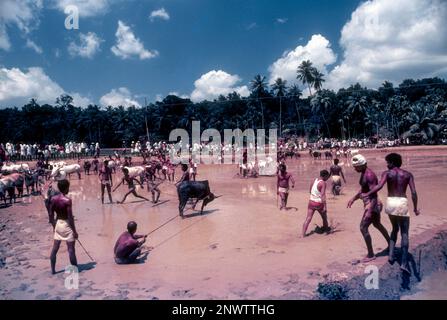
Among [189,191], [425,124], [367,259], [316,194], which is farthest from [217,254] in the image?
[425,124]

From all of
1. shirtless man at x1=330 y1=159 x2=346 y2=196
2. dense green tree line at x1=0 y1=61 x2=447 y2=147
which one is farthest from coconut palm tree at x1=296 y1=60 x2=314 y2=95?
shirtless man at x1=330 y1=159 x2=346 y2=196

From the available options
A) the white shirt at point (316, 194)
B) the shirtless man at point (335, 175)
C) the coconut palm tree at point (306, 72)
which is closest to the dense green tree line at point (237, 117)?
the coconut palm tree at point (306, 72)

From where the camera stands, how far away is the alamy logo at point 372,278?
6484 millimetres

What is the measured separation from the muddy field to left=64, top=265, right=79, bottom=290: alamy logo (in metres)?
0.10

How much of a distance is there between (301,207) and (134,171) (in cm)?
859

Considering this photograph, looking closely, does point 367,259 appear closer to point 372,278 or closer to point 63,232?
point 372,278

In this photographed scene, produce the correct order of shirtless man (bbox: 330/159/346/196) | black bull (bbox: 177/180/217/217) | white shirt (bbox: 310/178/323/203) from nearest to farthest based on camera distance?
white shirt (bbox: 310/178/323/203) → black bull (bbox: 177/180/217/217) → shirtless man (bbox: 330/159/346/196)

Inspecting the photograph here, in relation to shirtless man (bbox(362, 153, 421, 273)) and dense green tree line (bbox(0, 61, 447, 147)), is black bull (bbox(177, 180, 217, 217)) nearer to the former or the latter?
shirtless man (bbox(362, 153, 421, 273))

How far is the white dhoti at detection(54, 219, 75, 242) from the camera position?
7082mm

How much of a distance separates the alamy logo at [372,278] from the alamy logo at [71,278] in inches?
203

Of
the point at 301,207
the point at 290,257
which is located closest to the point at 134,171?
the point at 301,207

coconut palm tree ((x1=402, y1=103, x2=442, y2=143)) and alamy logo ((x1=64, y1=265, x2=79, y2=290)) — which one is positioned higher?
coconut palm tree ((x1=402, y1=103, x2=442, y2=143))

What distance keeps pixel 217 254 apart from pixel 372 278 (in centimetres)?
325
